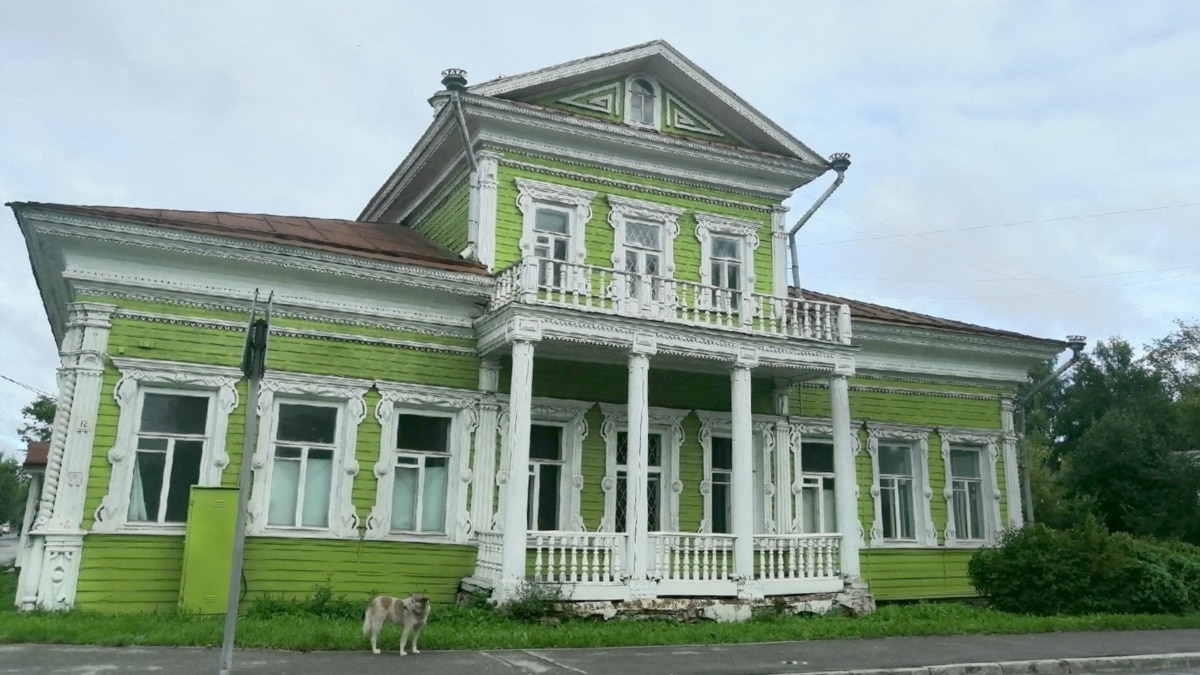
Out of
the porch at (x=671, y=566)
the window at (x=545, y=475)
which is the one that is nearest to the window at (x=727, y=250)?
the window at (x=545, y=475)

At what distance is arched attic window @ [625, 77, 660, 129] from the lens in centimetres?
1634

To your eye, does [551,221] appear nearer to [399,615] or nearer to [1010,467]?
[399,615]

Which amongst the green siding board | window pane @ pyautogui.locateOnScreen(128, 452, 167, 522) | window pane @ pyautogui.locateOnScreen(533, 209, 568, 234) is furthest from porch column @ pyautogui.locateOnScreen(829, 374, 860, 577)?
window pane @ pyautogui.locateOnScreen(128, 452, 167, 522)

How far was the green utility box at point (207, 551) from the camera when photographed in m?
11.3

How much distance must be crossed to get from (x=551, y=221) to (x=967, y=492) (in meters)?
9.99

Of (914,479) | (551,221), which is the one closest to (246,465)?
(551,221)

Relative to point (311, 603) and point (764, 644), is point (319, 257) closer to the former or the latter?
point (311, 603)

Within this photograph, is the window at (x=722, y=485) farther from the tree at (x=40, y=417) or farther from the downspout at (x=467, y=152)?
the tree at (x=40, y=417)

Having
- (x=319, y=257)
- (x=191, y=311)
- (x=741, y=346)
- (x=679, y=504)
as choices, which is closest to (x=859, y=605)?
(x=679, y=504)

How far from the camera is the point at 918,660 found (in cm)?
960

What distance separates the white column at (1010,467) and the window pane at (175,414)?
14.8 m

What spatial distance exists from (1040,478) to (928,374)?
1868cm

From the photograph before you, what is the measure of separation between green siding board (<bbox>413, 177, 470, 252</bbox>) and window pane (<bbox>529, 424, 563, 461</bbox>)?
131 inches

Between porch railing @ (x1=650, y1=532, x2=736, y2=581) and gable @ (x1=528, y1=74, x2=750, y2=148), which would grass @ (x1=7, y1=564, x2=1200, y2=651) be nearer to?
porch railing @ (x1=650, y1=532, x2=736, y2=581)
